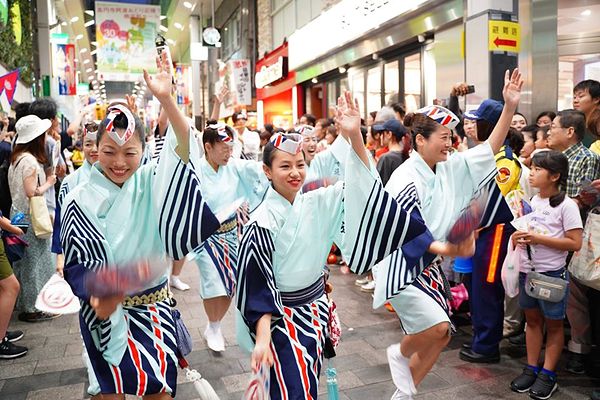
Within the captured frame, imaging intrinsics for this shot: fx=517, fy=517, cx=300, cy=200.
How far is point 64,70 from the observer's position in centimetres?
1520

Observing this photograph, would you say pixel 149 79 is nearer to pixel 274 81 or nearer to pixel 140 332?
pixel 140 332

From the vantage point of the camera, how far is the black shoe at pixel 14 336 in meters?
4.43

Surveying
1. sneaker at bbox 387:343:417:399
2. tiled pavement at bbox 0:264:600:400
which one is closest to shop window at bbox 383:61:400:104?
tiled pavement at bbox 0:264:600:400

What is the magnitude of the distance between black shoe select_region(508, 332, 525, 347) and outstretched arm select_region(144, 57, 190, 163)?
3179 mm

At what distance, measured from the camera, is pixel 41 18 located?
1416cm

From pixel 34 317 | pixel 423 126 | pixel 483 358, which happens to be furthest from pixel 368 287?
pixel 34 317

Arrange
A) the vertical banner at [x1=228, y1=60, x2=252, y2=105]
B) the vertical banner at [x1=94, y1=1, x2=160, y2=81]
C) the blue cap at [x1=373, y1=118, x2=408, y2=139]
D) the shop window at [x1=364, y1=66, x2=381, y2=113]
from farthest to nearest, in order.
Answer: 1. the vertical banner at [x1=228, y1=60, x2=252, y2=105]
2. the vertical banner at [x1=94, y1=1, x2=160, y2=81]
3. the shop window at [x1=364, y1=66, x2=381, y2=113]
4. the blue cap at [x1=373, y1=118, x2=408, y2=139]

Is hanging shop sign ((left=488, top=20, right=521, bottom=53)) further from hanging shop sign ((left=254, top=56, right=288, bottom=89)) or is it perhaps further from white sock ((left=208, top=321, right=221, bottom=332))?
hanging shop sign ((left=254, top=56, right=288, bottom=89))

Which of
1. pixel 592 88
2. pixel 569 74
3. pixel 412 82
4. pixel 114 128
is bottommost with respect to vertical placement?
pixel 114 128

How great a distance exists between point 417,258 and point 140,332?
135 cm

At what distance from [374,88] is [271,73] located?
5.36 m

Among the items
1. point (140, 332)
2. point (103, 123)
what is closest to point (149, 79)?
point (103, 123)

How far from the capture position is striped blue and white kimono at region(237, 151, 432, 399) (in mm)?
2135

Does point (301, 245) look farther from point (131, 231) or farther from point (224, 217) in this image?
point (224, 217)
